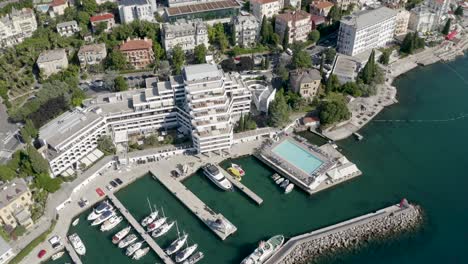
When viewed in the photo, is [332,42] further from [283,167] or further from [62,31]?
[62,31]

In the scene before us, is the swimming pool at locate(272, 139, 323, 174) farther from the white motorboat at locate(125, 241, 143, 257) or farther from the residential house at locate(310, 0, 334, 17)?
the residential house at locate(310, 0, 334, 17)

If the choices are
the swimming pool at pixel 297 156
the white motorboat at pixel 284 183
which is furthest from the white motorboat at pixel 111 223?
the swimming pool at pixel 297 156

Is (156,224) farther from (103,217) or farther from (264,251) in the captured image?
(264,251)

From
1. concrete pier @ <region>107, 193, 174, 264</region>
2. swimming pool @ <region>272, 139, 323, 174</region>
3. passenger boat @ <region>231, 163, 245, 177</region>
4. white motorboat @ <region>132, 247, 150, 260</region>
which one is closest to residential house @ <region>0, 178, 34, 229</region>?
concrete pier @ <region>107, 193, 174, 264</region>

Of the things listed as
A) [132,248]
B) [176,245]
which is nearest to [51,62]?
[132,248]

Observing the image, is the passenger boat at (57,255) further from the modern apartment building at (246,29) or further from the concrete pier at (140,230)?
the modern apartment building at (246,29)

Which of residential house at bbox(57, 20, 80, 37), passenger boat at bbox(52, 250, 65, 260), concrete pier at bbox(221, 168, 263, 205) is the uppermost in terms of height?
residential house at bbox(57, 20, 80, 37)
